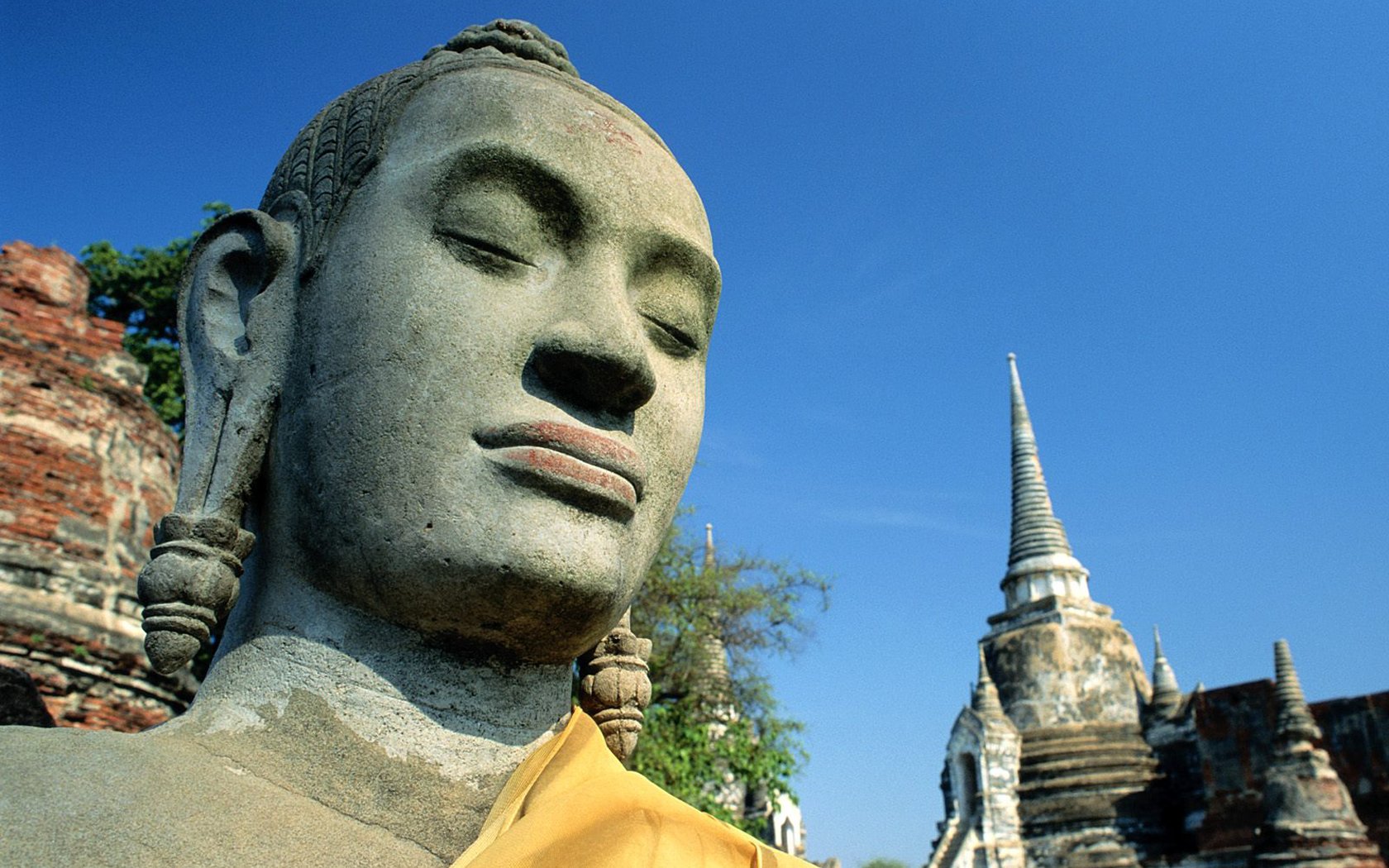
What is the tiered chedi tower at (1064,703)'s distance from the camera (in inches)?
842

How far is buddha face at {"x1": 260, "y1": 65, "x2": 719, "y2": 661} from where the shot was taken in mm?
2148

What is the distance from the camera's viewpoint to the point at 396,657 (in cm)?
221

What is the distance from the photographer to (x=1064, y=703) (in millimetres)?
24125

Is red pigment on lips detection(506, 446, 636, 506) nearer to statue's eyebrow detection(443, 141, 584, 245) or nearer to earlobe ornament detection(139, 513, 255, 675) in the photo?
statue's eyebrow detection(443, 141, 584, 245)

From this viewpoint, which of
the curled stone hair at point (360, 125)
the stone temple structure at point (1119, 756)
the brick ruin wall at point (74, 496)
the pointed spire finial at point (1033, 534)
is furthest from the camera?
the pointed spire finial at point (1033, 534)

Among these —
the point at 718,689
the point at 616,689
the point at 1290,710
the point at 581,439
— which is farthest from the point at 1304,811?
the point at 581,439

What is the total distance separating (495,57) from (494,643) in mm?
1395

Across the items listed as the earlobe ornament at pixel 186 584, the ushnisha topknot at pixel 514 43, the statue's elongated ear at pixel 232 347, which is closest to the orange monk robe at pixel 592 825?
the earlobe ornament at pixel 186 584

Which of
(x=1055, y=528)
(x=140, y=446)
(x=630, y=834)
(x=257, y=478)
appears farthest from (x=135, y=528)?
(x=1055, y=528)

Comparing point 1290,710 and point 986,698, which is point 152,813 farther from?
point 986,698

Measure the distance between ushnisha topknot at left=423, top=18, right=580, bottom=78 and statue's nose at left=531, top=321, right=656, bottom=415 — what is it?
3.02ft

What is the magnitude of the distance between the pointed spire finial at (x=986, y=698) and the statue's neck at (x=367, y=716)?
888 inches

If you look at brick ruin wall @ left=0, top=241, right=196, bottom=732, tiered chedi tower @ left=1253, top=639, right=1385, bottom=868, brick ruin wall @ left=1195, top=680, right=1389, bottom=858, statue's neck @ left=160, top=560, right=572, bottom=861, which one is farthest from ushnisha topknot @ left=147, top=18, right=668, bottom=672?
brick ruin wall @ left=1195, top=680, right=1389, bottom=858

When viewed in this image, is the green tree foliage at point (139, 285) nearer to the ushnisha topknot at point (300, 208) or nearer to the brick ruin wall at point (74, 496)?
the brick ruin wall at point (74, 496)
